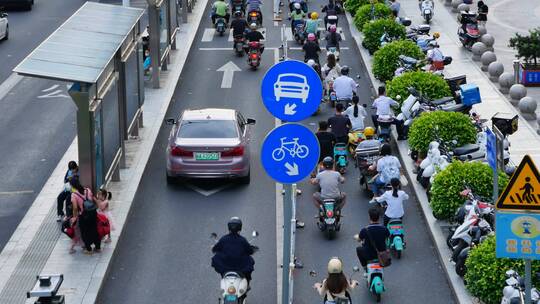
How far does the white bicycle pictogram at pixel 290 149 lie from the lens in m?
15.1

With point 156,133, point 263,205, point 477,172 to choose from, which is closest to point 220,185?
point 263,205

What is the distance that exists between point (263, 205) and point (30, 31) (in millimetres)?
22144

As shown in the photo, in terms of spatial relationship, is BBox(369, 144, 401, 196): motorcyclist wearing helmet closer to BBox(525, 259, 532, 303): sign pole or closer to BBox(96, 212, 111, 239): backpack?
BBox(96, 212, 111, 239): backpack

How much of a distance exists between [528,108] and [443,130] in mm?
7188

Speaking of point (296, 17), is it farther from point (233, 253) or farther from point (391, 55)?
point (233, 253)

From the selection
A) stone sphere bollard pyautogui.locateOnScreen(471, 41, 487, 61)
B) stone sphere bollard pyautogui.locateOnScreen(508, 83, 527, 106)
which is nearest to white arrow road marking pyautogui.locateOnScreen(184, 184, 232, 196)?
stone sphere bollard pyautogui.locateOnScreen(508, 83, 527, 106)

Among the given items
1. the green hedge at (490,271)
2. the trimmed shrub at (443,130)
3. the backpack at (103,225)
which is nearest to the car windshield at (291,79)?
the green hedge at (490,271)

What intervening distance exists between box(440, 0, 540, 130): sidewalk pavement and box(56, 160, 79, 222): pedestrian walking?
62.4 feet

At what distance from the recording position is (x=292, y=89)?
50.3 feet

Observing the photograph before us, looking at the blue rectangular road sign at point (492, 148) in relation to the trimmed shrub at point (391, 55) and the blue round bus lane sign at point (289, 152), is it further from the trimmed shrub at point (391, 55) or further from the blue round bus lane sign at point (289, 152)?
the trimmed shrub at point (391, 55)

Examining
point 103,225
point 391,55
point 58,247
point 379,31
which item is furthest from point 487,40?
point 58,247

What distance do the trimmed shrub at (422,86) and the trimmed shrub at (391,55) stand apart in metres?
3.70

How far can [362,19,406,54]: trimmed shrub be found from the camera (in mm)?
37625

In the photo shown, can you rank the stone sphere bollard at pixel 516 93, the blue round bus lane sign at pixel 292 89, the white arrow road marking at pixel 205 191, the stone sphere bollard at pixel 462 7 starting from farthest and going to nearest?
the stone sphere bollard at pixel 462 7 → the stone sphere bollard at pixel 516 93 → the white arrow road marking at pixel 205 191 → the blue round bus lane sign at pixel 292 89
